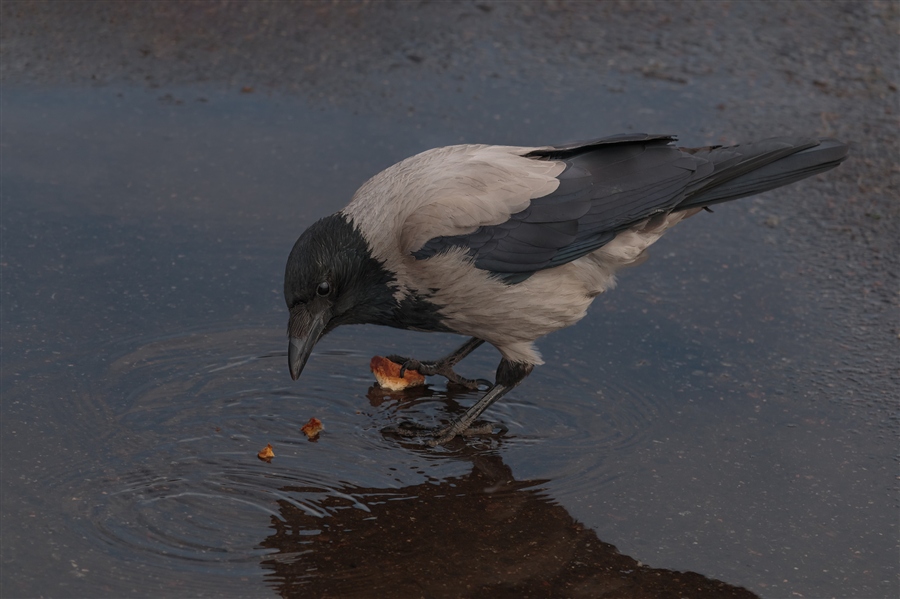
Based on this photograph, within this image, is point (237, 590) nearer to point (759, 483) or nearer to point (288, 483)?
point (288, 483)

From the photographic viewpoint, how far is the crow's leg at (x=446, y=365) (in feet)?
16.7

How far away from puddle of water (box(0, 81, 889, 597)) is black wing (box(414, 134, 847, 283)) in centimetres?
71

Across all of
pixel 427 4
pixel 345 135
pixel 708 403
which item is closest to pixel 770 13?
pixel 427 4

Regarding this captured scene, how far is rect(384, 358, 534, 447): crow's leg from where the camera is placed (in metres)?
4.75

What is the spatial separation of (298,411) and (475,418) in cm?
79

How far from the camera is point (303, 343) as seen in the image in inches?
182

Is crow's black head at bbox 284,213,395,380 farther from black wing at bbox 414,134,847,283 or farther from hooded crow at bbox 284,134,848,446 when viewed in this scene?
black wing at bbox 414,134,847,283

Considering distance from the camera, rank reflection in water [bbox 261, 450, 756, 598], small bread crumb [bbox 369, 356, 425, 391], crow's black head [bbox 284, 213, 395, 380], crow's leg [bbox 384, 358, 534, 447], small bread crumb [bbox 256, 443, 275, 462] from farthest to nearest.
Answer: small bread crumb [bbox 369, 356, 425, 391] < crow's leg [bbox 384, 358, 534, 447] < crow's black head [bbox 284, 213, 395, 380] < small bread crumb [bbox 256, 443, 275, 462] < reflection in water [bbox 261, 450, 756, 598]

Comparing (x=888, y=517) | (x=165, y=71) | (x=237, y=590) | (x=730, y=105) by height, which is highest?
(x=165, y=71)

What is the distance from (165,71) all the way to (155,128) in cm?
75

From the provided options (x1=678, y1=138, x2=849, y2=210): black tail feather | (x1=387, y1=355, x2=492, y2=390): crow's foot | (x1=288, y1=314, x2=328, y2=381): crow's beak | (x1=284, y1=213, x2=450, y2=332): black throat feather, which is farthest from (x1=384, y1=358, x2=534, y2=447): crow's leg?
(x1=678, y1=138, x2=849, y2=210): black tail feather

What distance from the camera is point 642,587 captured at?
3873 millimetres

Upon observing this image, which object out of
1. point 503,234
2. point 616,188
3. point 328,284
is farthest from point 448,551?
point 616,188

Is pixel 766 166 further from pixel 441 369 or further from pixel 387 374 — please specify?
pixel 387 374
